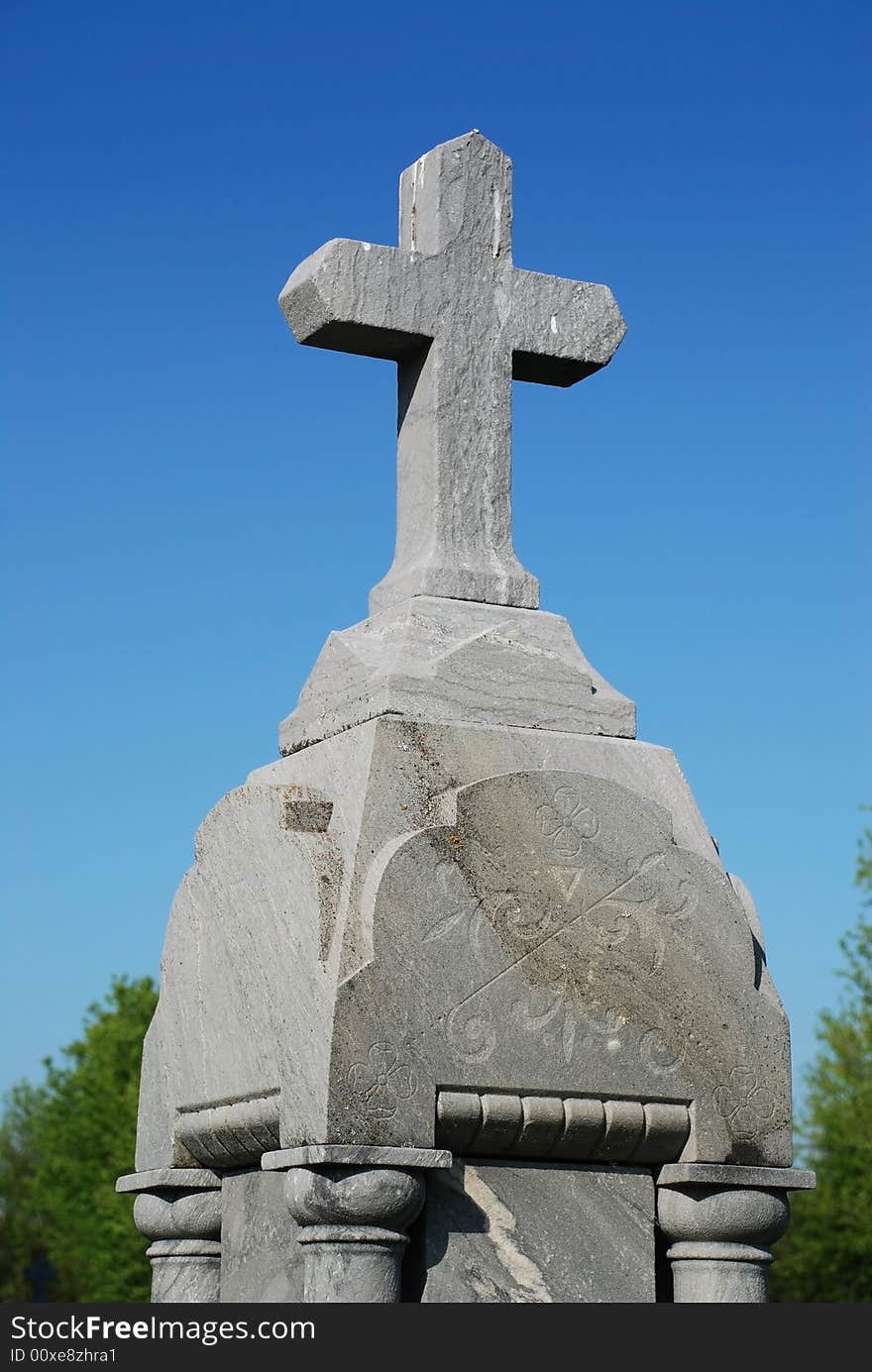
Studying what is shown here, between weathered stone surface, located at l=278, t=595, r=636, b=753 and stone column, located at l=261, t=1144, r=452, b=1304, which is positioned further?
weathered stone surface, located at l=278, t=595, r=636, b=753

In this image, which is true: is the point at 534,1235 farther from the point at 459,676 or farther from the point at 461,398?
the point at 461,398

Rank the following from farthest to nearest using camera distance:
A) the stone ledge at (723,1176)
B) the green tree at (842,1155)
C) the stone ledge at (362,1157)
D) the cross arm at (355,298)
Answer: the green tree at (842,1155)
the cross arm at (355,298)
the stone ledge at (723,1176)
the stone ledge at (362,1157)

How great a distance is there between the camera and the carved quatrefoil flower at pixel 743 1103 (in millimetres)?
5605

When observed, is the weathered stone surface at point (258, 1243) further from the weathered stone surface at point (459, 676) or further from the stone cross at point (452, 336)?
the stone cross at point (452, 336)

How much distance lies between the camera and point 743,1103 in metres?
5.63

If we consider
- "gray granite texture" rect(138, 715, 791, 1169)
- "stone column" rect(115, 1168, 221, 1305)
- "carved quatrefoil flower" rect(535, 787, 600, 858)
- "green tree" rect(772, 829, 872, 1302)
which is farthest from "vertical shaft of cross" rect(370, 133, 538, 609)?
"green tree" rect(772, 829, 872, 1302)

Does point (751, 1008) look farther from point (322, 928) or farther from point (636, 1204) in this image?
point (322, 928)

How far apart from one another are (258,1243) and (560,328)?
3.40 meters

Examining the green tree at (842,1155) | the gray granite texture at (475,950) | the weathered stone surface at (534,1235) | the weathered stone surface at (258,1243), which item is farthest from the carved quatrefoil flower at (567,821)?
the green tree at (842,1155)

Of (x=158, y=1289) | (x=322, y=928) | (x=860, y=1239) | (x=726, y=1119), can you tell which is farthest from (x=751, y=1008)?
(x=860, y=1239)

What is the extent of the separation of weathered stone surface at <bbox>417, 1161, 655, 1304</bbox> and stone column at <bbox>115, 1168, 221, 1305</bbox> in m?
1.21

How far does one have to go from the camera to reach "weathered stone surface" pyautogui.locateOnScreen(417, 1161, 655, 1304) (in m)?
5.25

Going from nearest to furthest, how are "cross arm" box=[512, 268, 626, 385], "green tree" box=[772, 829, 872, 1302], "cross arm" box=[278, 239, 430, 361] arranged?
"cross arm" box=[278, 239, 430, 361], "cross arm" box=[512, 268, 626, 385], "green tree" box=[772, 829, 872, 1302]

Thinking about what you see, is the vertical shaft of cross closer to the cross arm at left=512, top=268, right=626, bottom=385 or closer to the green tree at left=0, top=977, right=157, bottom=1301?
the cross arm at left=512, top=268, right=626, bottom=385
